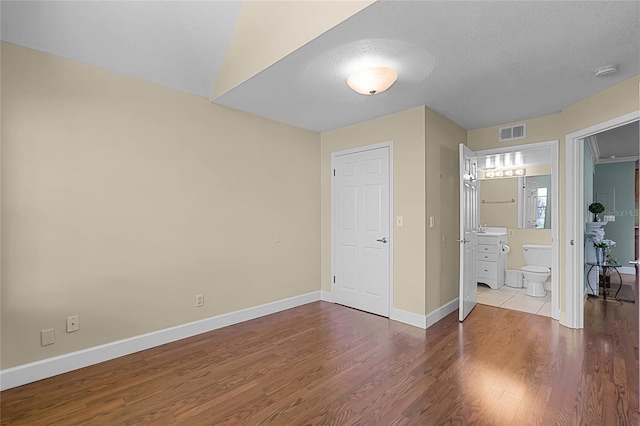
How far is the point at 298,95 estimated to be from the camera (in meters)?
3.07

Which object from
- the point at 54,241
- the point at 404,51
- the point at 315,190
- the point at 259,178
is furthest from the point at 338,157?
the point at 54,241

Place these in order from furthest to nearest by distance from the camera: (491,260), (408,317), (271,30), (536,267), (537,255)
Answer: (491,260) → (537,255) → (536,267) → (408,317) → (271,30)

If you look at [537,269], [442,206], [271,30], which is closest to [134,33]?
[271,30]

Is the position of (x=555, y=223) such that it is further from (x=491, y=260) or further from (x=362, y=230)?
(x=362, y=230)

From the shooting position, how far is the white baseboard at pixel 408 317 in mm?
3342

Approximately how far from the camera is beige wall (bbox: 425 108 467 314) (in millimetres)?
3426

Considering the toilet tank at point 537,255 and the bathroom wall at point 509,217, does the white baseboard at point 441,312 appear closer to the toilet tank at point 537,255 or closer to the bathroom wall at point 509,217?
the toilet tank at point 537,255

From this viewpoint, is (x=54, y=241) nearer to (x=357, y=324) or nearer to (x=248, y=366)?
(x=248, y=366)

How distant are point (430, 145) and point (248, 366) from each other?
2.90 metres

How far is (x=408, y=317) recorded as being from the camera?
3465 mm

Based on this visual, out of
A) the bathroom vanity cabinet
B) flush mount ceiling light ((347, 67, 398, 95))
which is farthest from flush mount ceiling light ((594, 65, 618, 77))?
the bathroom vanity cabinet

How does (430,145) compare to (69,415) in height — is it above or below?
above

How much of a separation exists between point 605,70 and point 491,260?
10.8 ft

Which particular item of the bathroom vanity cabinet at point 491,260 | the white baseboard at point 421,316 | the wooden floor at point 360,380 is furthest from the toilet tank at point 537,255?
the white baseboard at point 421,316
